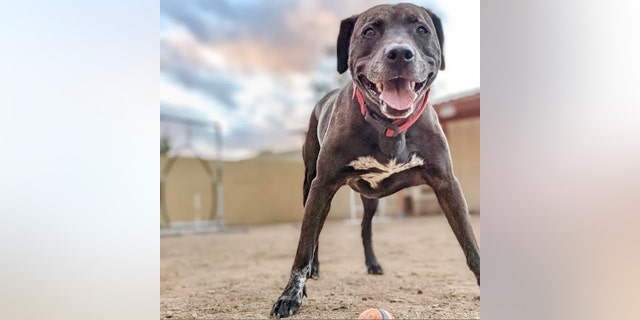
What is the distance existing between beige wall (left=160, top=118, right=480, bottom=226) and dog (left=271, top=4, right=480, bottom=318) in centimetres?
18

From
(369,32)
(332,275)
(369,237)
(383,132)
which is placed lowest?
(332,275)

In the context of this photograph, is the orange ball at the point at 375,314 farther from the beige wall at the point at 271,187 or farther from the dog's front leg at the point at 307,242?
the beige wall at the point at 271,187

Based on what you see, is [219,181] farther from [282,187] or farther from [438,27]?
[438,27]

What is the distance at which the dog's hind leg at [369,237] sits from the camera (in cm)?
311

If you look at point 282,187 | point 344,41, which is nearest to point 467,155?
point 344,41

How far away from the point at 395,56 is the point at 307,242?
107 cm

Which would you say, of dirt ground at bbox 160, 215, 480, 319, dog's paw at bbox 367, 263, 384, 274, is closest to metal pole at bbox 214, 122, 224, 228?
dirt ground at bbox 160, 215, 480, 319

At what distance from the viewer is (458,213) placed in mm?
2641

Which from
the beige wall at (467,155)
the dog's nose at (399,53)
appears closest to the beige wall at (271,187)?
the beige wall at (467,155)
